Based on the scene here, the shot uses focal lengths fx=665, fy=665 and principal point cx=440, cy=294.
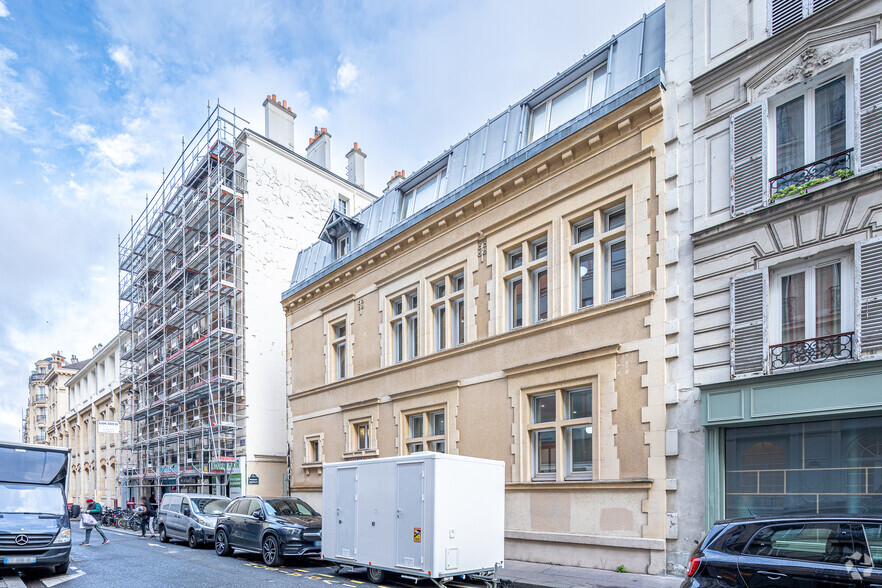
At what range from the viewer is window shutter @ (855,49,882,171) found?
9.58m

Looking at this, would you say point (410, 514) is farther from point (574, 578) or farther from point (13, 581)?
point (13, 581)

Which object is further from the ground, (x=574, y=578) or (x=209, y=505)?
(x=574, y=578)

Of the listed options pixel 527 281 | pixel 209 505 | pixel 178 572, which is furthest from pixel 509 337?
pixel 209 505

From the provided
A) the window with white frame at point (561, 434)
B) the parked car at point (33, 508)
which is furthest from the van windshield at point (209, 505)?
the window with white frame at point (561, 434)

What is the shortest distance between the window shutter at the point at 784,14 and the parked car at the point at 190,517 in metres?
18.4

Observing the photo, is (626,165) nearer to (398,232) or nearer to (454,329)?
(454,329)

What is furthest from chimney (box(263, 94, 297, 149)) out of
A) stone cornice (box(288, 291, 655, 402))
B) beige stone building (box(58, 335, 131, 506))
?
beige stone building (box(58, 335, 131, 506))

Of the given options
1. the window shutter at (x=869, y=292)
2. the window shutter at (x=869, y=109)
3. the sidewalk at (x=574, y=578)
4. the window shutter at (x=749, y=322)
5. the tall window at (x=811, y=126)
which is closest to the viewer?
the window shutter at (x=869, y=292)

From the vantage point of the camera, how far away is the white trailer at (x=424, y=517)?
1130cm

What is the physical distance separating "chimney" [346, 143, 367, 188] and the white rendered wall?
135 inches

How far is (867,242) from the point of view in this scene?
948 cm

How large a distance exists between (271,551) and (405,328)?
7.20 m

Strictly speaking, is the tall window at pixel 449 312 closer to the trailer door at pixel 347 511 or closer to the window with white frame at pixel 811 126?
the trailer door at pixel 347 511

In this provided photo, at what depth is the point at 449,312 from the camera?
18016 millimetres
